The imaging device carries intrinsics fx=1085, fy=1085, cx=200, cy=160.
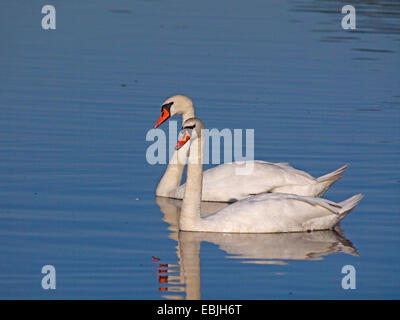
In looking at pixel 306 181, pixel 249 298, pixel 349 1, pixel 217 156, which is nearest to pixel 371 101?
pixel 217 156

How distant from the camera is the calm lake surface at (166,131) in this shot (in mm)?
9930

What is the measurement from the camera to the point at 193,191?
11.8 m

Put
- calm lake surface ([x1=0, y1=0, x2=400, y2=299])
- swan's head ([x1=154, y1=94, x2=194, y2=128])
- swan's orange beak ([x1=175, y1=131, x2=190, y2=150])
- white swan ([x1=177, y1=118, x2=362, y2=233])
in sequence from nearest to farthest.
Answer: calm lake surface ([x1=0, y1=0, x2=400, y2=299])
white swan ([x1=177, y1=118, x2=362, y2=233])
swan's orange beak ([x1=175, y1=131, x2=190, y2=150])
swan's head ([x1=154, y1=94, x2=194, y2=128])

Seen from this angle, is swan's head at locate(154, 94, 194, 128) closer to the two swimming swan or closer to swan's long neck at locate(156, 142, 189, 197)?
swan's long neck at locate(156, 142, 189, 197)

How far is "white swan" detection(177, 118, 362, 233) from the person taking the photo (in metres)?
11.6

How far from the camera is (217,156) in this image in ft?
50.5

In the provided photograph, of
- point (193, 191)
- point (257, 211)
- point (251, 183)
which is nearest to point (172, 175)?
point (251, 183)

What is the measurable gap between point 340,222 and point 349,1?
2360 centimetres

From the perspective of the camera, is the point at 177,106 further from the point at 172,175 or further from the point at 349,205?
the point at 349,205

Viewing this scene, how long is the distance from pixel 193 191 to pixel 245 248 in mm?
1140

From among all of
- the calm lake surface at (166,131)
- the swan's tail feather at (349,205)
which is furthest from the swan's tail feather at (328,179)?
the swan's tail feather at (349,205)

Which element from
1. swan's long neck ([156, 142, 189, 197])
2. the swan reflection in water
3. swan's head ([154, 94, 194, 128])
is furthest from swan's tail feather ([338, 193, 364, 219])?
swan's head ([154, 94, 194, 128])
